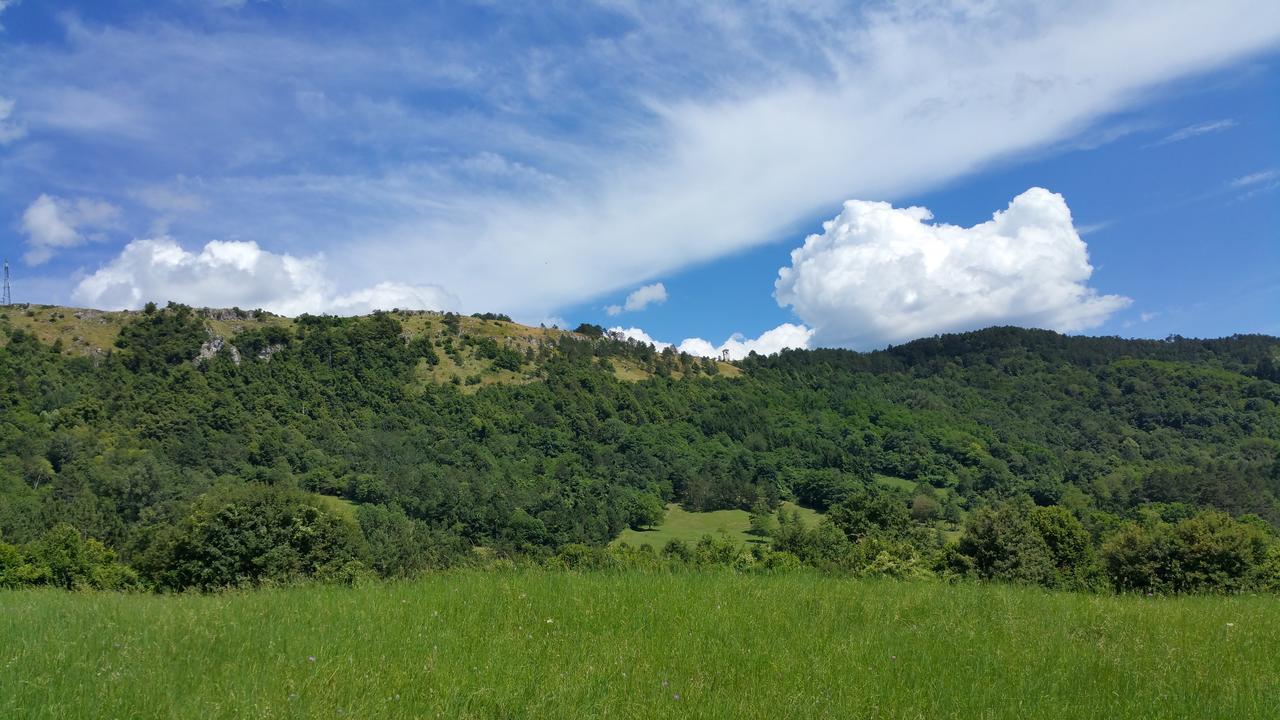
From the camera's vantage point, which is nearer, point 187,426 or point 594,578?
point 594,578

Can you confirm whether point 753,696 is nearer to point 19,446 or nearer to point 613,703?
point 613,703

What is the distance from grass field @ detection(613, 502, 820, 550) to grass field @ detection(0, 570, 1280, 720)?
347 ft

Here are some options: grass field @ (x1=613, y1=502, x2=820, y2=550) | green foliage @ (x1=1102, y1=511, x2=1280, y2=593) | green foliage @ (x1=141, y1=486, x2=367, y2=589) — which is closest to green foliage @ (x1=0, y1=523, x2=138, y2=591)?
green foliage @ (x1=141, y1=486, x2=367, y2=589)

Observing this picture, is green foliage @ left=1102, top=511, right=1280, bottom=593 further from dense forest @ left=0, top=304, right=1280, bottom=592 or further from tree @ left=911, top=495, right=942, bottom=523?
tree @ left=911, top=495, right=942, bottom=523

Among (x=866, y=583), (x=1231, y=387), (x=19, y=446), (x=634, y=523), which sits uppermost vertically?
(x=1231, y=387)

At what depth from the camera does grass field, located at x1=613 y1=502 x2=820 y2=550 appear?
118m

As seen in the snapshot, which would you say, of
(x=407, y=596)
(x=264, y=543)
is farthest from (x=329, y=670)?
(x=264, y=543)

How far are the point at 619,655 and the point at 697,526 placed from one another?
132 metres

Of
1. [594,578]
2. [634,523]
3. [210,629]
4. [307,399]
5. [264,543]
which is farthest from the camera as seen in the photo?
[307,399]

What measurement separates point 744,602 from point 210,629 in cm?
601

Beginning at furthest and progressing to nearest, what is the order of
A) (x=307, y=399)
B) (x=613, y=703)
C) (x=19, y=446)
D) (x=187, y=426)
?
(x=307, y=399), (x=187, y=426), (x=19, y=446), (x=613, y=703)

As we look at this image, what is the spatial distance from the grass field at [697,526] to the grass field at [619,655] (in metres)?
106

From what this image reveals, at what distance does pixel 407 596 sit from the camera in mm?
8883

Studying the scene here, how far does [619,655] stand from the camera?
6496mm
